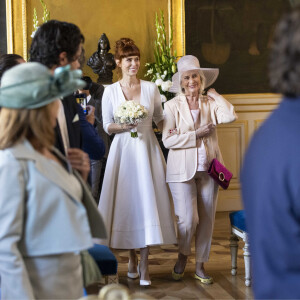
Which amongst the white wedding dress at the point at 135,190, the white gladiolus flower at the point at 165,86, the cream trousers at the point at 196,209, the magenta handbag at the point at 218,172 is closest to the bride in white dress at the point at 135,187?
the white wedding dress at the point at 135,190

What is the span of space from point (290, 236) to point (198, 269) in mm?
4045

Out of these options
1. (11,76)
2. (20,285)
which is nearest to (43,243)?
(20,285)

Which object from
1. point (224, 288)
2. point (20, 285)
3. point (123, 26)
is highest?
point (123, 26)

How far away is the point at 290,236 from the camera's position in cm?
171

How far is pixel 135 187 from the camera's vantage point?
554 centimetres

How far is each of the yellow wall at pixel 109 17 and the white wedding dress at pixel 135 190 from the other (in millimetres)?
3266

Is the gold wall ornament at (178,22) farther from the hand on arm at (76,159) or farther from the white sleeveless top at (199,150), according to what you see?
the hand on arm at (76,159)

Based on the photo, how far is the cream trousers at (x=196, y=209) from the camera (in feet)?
18.2

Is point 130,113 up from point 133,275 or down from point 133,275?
up

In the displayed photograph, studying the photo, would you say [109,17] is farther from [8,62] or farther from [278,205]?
[278,205]

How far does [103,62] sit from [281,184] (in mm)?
6644

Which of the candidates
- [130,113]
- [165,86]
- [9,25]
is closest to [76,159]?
[130,113]

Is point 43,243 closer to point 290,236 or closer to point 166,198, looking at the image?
point 290,236

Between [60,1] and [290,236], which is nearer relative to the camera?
[290,236]
